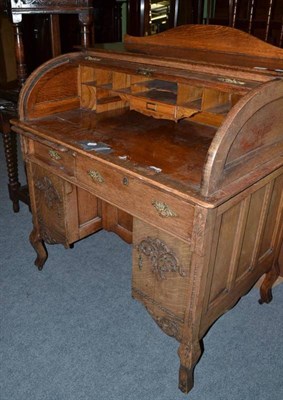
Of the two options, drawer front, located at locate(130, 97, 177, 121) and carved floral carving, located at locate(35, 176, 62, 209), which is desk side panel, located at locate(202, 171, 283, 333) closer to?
drawer front, located at locate(130, 97, 177, 121)

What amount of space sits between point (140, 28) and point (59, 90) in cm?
106

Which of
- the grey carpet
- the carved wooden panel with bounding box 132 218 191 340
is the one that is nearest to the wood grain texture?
the carved wooden panel with bounding box 132 218 191 340

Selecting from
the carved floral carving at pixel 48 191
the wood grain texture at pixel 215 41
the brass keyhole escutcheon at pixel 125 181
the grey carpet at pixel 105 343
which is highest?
the wood grain texture at pixel 215 41

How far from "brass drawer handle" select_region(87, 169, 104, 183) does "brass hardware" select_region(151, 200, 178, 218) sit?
311 millimetres

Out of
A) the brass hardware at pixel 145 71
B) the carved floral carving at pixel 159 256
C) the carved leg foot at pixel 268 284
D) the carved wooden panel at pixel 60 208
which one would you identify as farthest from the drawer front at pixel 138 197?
the carved leg foot at pixel 268 284

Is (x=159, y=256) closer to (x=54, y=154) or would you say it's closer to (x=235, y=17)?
(x=54, y=154)

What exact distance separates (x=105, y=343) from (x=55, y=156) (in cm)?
98

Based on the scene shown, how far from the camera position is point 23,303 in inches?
87.9

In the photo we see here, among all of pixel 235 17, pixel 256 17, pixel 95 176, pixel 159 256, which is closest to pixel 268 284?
pixel 159 256

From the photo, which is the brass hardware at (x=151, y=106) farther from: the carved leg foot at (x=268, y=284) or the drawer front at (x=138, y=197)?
the carved leg foot at (x=268, y=284)

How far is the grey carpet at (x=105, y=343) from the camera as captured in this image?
1755mm

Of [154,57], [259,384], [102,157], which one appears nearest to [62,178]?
[102,157]

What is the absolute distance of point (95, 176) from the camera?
1708mm

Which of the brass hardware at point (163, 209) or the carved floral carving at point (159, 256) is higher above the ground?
the brass hardware at point (163, 209)
